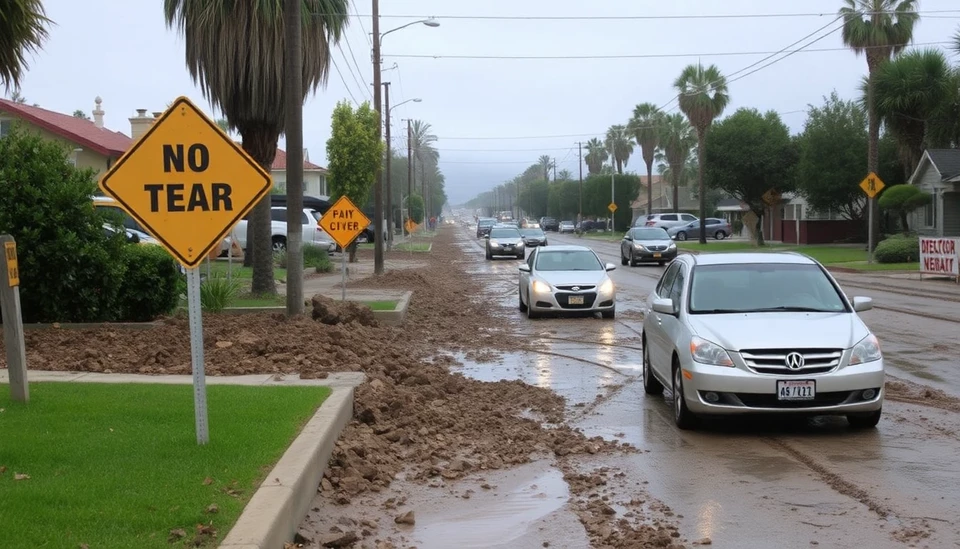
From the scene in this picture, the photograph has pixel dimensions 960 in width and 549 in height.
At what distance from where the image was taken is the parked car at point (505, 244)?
157ft

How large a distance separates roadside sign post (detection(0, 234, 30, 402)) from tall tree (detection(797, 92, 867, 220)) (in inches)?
1795

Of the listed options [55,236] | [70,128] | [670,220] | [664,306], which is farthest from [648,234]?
[670,220]

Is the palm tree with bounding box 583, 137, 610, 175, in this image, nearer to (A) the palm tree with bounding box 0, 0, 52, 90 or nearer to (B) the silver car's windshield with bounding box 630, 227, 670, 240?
(B) the silver car's windshield with bounding box 630, 227, 670, 240

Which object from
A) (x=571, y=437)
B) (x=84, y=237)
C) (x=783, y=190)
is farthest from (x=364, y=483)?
(x=783, y=190)

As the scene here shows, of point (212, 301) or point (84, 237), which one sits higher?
point (84, 237)

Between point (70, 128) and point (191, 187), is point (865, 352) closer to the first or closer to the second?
point (191, 187)

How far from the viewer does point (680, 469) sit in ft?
26.6

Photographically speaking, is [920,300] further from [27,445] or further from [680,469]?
[27,445]

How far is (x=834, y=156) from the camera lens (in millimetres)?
49656

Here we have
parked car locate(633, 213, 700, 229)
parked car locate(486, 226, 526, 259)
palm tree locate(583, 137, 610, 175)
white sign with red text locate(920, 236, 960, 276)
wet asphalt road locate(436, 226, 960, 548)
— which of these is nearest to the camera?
wet asphalt road locate(436, 226, 960, 548)

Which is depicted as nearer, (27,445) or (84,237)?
(27,445)

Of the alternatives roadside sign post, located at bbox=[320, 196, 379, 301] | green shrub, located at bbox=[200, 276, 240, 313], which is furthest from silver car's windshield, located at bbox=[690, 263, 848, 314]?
roadside sign post, located at bbox=[320, 196, 379, 301]

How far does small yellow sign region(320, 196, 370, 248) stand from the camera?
2105 cm

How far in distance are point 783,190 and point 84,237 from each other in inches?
1890
